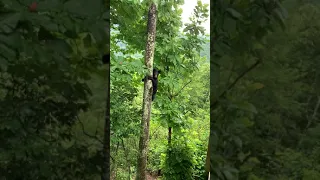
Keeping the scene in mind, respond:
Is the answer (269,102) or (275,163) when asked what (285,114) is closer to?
(269,102)

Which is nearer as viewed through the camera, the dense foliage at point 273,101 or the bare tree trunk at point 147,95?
the dense foliage at point 273,101

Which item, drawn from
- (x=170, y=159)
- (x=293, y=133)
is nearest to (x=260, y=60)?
(x=293, y=133)

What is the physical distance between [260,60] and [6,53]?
86 centimetres

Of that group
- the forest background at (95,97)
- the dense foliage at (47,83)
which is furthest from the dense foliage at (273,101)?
the dense foliage at (47,83)

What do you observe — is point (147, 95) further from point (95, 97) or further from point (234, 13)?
point (234, 13)

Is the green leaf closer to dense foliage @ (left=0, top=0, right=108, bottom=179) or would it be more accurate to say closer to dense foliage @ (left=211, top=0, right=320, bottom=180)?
dense foliage @ (left=211, top=0, right=320, bottom=180)

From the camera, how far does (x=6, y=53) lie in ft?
3.31

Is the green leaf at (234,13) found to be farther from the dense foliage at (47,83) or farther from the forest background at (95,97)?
the dense foliage at (47,83)

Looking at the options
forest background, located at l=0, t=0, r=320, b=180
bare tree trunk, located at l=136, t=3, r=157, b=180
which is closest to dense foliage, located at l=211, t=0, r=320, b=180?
forest background, located at l=0, t=0, r=320, b=180

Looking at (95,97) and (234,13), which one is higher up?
(234,13)

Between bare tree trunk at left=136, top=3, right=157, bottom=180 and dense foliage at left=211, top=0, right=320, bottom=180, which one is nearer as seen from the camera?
dense foliage at left=211, top=0, right=320, bottom=180

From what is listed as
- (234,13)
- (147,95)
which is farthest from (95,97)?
(147,95)

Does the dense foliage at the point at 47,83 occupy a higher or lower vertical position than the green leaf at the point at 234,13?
lower

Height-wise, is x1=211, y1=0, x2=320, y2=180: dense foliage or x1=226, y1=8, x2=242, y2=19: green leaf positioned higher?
x1=226, y1=8, x2=242, y2=19: green leaf
